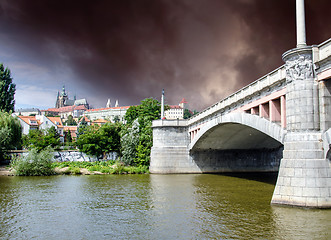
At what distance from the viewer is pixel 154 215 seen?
1873cm

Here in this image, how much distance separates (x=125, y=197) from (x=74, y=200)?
3905 mm

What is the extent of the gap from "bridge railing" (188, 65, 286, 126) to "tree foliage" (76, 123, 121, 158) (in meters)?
21.9

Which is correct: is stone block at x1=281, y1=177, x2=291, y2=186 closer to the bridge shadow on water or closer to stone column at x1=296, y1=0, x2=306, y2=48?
stone column at x1=296, y1=0, x2=306, y2=48

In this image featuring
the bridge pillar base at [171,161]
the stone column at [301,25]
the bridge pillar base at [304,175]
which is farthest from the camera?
the bridge pillar base at [171,161]

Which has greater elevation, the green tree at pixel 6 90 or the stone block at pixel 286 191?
the green tree at pixel 6 90

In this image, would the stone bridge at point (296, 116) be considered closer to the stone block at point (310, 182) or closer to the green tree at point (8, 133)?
the stone block at point (310, 182)

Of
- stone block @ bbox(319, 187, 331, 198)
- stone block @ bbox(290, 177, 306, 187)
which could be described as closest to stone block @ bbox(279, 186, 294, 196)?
stone block @ bbox(290, 177, 306, 187)

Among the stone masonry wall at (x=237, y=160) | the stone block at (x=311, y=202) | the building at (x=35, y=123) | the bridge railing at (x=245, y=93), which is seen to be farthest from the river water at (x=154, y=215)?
the building at (x=35, y=123)

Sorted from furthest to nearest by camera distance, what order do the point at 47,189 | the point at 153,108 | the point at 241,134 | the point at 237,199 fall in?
the point at 153,108 → the point at 241,134 → the point at 47,189 → the point at 237,199

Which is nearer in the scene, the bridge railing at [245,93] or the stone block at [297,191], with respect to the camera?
the stone block at [297,191]

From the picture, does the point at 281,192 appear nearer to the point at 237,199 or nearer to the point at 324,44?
the point at 237,199

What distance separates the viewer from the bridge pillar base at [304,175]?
16562 mm

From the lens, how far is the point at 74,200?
24.1m

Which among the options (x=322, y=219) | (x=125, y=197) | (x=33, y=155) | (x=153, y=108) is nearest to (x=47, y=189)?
(x=125, y=197)
